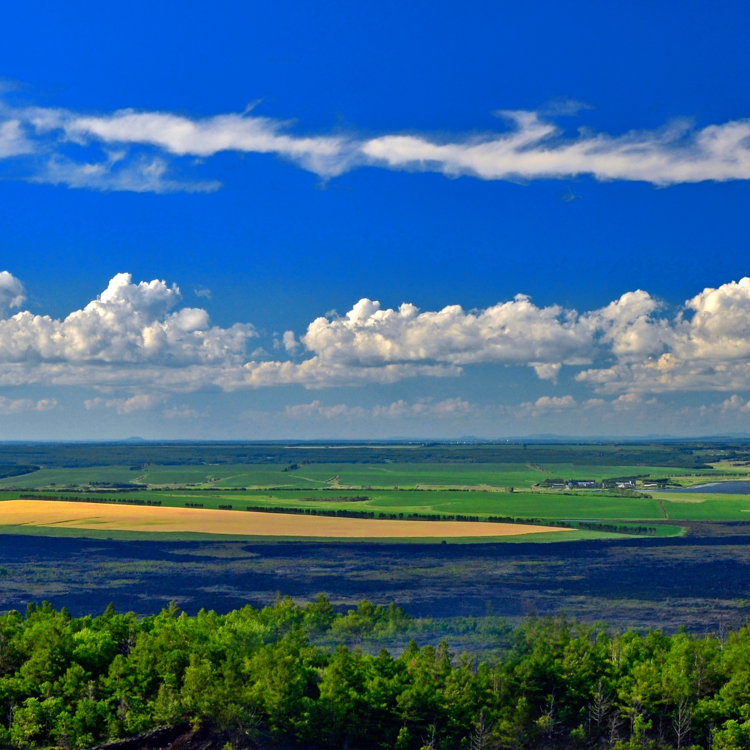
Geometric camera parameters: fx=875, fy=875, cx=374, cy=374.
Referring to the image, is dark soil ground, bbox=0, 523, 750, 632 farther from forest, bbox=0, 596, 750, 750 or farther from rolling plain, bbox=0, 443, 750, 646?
forest, bbox=0, 596, 750, 750

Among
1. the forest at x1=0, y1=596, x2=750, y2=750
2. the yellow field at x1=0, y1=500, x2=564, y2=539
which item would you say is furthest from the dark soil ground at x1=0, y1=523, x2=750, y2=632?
the forest at x1=0, y1=596, x2=750, y2=750

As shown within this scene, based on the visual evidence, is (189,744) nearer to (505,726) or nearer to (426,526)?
(505,726)

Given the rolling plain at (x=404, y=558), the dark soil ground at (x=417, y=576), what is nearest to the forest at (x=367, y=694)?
the rolling plain at (x=404, y=558)

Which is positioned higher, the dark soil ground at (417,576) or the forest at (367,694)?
the forest at (367,694)

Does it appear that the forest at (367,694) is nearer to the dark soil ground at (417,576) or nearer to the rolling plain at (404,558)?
the rolling plain at (404,558)

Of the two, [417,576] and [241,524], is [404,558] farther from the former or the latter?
[241,524]

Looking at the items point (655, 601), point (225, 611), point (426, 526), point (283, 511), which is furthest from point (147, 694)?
point (283, 511)
